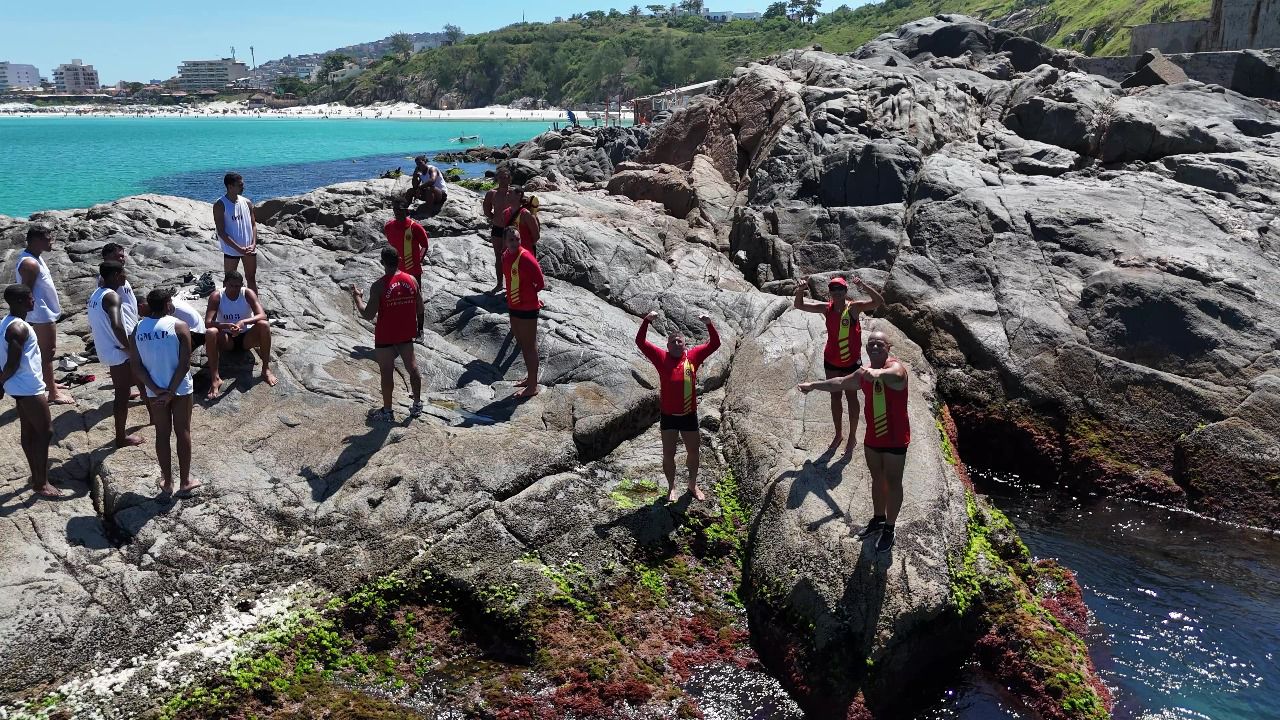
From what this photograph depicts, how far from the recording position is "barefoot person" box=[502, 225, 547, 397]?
12.0 metres

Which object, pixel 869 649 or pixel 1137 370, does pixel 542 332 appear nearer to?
pixel 869 649

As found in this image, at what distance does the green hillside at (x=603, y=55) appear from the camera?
12475cm

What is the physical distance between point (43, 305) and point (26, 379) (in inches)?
99.1

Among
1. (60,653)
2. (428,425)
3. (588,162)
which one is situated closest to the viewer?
(60,653)

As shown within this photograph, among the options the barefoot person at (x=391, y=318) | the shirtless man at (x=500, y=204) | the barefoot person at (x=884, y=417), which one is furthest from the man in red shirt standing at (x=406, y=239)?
the barefoot person at (x=884, y=417)

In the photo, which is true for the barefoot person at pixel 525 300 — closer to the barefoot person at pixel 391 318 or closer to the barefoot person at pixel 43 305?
the barefoot person at pixel 391 318

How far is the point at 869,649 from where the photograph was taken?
892 centimetres

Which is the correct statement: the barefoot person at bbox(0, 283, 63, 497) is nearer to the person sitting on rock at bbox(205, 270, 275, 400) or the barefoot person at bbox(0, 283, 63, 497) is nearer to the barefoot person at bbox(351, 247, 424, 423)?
the person sitting on rock at bbox(205, 270, 275, 400)

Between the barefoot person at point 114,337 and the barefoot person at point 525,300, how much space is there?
15.0ft

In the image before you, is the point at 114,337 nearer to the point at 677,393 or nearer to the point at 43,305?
the point at 43,305

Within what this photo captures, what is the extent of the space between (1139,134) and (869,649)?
55.8 ft

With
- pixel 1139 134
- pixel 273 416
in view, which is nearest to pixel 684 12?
pixel 1139 134

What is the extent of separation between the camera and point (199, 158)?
68812mm

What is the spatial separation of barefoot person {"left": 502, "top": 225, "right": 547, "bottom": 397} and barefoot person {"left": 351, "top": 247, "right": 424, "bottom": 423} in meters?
1.41
